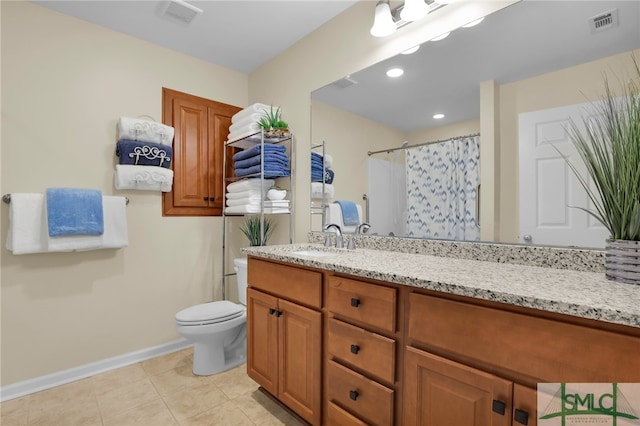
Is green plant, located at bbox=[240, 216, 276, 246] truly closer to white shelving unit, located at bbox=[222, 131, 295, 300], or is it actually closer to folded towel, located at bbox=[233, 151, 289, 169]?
white shelving unit, located at bbox=[222, 131, 295, 300]

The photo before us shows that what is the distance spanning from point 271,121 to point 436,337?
1.95 metres

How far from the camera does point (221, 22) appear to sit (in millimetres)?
2143

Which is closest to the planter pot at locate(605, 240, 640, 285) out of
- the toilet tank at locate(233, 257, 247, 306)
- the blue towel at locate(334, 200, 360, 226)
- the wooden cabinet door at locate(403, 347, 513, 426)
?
the wooden cabinet door at locate(403, 347, 513, 426)

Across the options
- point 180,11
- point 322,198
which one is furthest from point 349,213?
point 180,11

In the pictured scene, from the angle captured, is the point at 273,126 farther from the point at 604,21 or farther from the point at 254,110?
the point at 604,21

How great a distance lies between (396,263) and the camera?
1.31 metres

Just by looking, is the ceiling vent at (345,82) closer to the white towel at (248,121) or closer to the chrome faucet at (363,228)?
the white towel at (248,121)

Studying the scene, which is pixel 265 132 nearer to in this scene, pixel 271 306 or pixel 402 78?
pixel 402 78

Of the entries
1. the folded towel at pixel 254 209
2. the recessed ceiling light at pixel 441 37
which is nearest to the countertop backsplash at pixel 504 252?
the folded towel at pixel 254 209

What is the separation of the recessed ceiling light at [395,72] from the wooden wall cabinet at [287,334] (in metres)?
1.24

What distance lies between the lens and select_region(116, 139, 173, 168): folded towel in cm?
217

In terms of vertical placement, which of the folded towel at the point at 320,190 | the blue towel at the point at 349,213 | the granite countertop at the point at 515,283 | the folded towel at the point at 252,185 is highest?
the folded towel at the point at 252,185

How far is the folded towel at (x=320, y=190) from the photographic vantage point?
215 centimetres

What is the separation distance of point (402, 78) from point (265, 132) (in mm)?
1100
